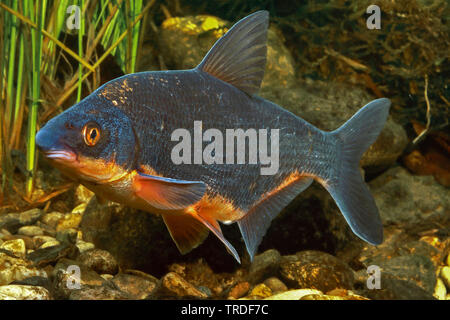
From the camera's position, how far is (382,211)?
451cm

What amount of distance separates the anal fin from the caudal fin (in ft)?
0.61

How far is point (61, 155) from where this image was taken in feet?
5.41

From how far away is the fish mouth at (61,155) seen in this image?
1.64 metres

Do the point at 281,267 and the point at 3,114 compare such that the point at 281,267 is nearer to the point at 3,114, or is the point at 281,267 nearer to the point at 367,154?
the point at 367,154

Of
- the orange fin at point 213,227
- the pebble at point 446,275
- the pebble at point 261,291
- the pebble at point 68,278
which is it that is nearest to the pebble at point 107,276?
the pebble at point 68,278

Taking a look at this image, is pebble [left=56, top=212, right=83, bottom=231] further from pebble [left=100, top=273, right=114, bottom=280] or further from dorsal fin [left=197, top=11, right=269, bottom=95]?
dorsal fin [left=197, top=11, right=269, bottom=95]

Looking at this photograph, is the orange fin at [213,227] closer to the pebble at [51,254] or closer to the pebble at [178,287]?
the pebble at [178,287]

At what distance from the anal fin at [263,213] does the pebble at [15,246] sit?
62.2 inches

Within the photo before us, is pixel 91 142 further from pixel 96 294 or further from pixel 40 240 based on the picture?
pixel 40 240

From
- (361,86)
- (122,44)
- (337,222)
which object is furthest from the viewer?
(361,86)

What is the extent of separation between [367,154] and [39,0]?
315 centimetres

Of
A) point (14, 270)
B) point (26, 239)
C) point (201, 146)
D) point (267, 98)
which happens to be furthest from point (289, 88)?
point (14, 270)

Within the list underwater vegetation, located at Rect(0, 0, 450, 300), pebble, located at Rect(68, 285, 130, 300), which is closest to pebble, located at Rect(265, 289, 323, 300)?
underwater vegetation, located at Rect(0, 0, 450, 300)

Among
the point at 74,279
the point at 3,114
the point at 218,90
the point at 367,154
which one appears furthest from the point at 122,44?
the point at 367,154
